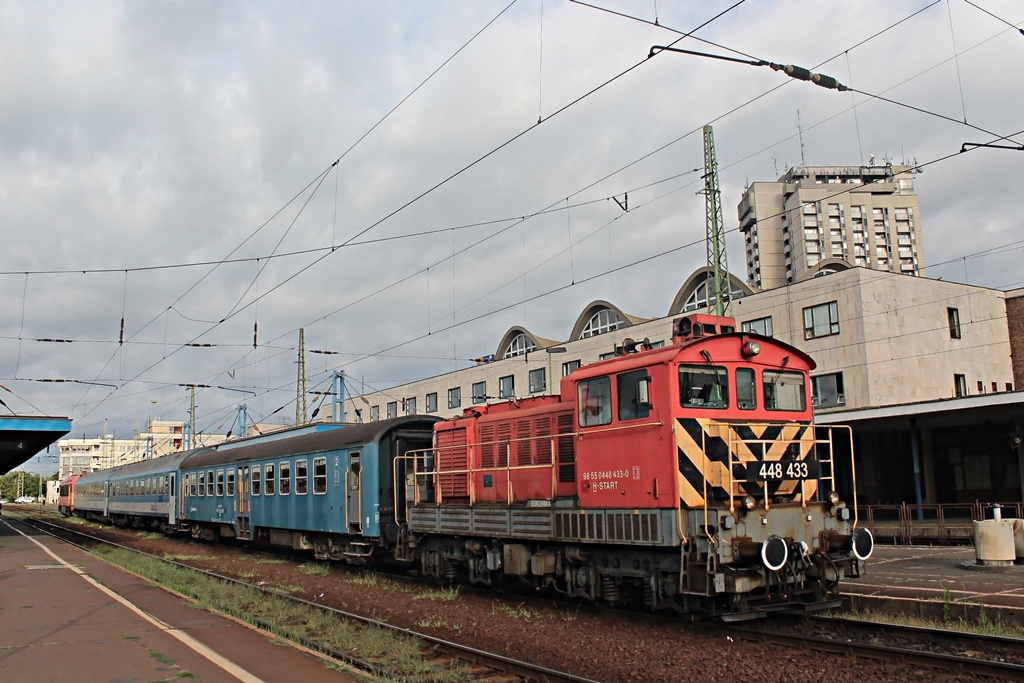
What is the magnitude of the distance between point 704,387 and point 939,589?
228 inches

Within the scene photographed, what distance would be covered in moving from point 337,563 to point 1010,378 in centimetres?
3516

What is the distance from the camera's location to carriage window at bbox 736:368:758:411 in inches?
456

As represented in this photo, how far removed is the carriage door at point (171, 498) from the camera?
108ft

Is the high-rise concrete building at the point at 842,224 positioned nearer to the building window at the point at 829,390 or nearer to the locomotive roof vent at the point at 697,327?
the building window at the point at 829,390

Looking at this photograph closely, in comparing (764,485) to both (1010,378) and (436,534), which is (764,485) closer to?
(436,534)

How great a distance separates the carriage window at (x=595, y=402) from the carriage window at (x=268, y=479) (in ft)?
45.2

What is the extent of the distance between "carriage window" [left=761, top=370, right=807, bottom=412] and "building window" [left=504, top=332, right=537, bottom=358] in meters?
44.8

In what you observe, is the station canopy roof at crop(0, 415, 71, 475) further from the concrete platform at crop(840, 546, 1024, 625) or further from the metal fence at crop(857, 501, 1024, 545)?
the metal fence at crop(857, 501, 1024, 545)

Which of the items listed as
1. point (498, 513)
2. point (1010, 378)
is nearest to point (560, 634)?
point (498, 513)

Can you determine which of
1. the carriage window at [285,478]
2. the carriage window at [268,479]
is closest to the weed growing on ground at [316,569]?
the carriage window at [285,478]

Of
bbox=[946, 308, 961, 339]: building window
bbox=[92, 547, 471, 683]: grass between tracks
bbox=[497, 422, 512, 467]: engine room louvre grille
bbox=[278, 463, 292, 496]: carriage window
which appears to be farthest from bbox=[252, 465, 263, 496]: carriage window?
bbox=[946, 308, 961, 339]: building window

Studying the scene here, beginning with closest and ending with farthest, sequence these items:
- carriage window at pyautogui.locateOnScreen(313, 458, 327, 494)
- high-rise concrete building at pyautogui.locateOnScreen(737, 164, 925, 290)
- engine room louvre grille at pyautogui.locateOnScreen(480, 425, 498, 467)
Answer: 1. engine room louvre grille at pyautogui.locateOnScreen(480, 425, 498, 467)
2. carriage window at pyautogui.locateOnScreen(313, 458, 327, 494)
3. high-rise concrete building at pyautogui.locateOnScreen(737, 164, 925, 290)

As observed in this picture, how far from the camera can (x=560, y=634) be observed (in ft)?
36.4

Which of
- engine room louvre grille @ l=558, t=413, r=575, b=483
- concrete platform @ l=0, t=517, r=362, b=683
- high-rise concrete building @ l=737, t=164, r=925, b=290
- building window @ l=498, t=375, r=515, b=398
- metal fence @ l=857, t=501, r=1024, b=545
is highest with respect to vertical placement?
high-rise concrete building @ l=737, t=164, r=925, b=290
